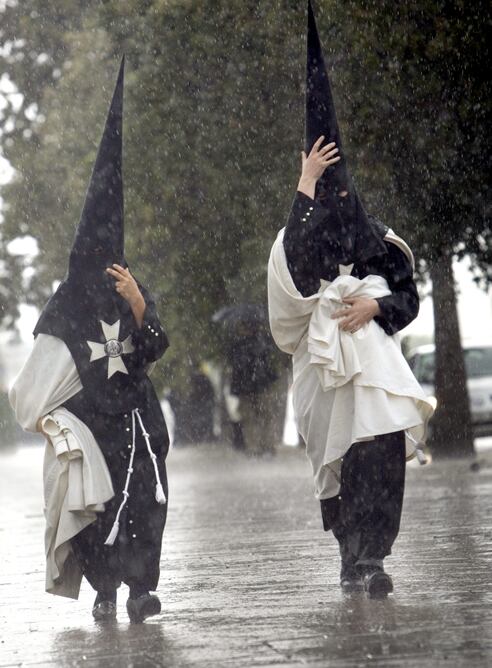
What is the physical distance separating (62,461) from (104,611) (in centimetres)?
70

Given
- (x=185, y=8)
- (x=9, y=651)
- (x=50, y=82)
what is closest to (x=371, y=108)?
(x=185, y=8)

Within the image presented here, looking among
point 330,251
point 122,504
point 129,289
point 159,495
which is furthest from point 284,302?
point 122,504

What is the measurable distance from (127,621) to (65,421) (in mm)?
921

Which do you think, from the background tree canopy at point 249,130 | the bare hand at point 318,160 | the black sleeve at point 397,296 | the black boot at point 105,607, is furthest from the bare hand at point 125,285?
the background tree canopy at point 249,130

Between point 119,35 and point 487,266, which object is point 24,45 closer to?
point 119,35

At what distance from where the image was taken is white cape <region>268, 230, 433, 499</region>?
23.3 feet

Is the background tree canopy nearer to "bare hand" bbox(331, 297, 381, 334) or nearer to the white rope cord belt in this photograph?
"bare hand" bbox(331, 297, 381, 334)

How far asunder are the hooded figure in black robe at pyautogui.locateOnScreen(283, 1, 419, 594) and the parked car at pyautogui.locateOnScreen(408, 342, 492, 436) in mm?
19027

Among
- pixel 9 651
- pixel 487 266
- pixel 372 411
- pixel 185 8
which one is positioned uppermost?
pixel 185 8

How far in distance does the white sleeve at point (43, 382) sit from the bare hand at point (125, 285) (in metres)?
0.36

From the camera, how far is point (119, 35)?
19078mm

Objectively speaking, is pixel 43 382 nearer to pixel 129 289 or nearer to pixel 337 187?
pixel 129 289

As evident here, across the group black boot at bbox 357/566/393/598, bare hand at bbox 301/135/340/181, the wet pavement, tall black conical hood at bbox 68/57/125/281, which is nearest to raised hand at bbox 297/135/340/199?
bare hand at bbox 301/135/340/181

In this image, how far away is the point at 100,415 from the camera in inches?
281
